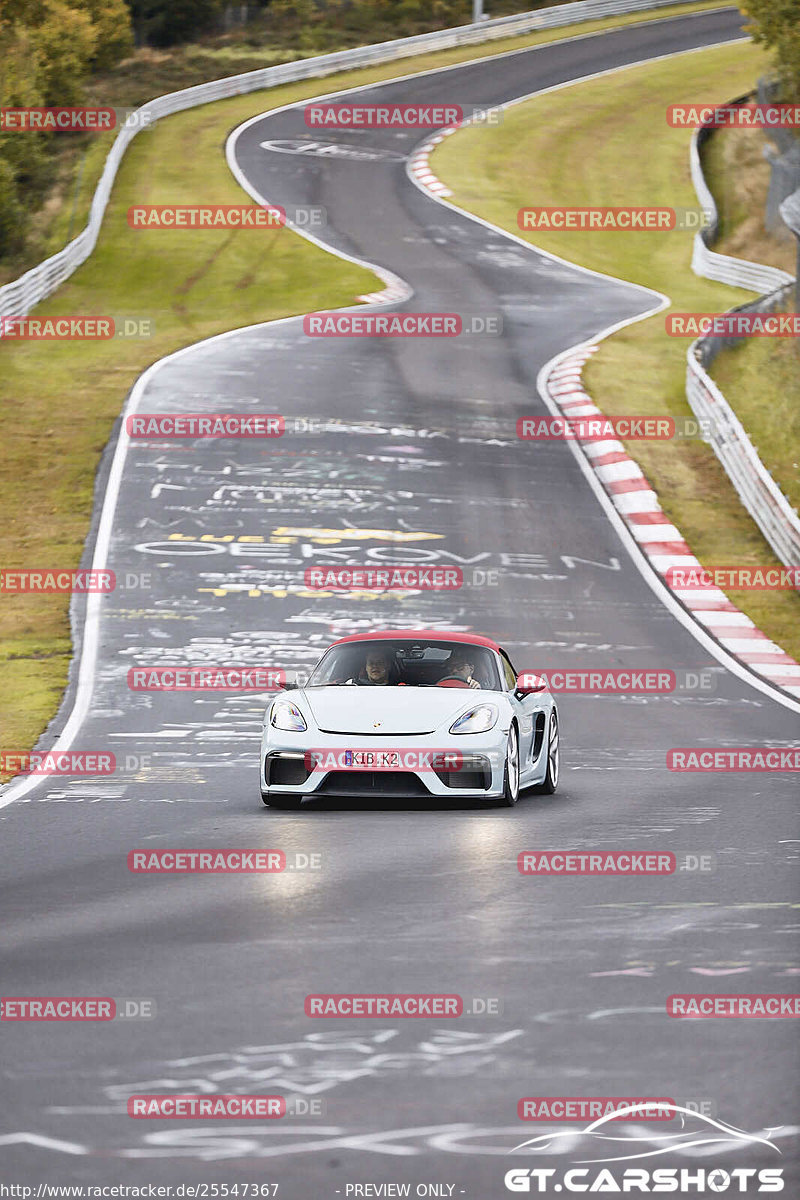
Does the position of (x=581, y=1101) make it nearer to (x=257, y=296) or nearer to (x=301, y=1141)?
(x=301, y=1141)

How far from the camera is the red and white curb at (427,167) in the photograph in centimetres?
5381

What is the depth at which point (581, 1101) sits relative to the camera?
18.3ft

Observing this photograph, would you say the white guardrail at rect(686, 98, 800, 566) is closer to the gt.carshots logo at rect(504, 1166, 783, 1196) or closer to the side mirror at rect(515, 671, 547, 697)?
the side mirror at rect(515, 671, 547, 697)

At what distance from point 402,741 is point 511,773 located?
0.83 metres

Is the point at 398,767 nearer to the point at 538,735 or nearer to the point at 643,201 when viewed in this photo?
the point at 538,735

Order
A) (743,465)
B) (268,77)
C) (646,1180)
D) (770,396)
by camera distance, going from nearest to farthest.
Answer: (646,1180)
(743,465)
(770,396)
(268,77)

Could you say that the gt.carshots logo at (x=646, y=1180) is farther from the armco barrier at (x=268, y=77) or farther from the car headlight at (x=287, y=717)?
the armco barrier at (x=268, y=77)

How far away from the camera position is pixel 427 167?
56.7 m

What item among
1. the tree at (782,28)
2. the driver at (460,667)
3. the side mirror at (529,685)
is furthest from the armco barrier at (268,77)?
the side mirror at (529,685)

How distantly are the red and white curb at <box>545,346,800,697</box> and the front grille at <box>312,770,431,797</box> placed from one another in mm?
7337

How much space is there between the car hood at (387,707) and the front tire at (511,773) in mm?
348

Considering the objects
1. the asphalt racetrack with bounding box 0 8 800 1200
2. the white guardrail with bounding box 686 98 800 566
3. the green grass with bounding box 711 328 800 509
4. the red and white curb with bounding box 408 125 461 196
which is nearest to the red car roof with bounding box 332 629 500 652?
the asphalt racetrack with bounding box 0 8 800 1200

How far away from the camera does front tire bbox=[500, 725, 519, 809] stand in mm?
11492

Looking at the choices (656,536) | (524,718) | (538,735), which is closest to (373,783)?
(524,718)
